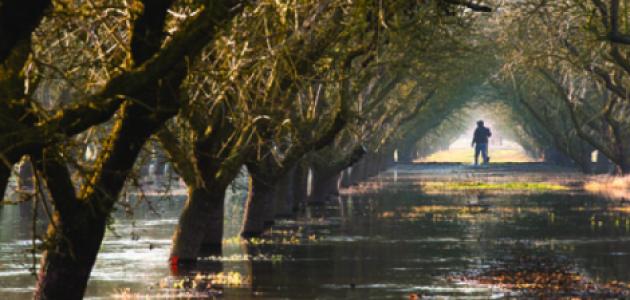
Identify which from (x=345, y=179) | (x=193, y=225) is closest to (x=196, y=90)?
(x=193, y=225)

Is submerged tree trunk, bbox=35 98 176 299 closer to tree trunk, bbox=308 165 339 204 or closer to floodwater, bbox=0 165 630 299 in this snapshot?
floodwater, bbox=0 165 630 299

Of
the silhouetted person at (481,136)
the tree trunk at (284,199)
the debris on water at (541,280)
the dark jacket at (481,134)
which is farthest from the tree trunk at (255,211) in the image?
the dark jacket at (481,134)

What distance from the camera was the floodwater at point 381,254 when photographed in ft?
74.1

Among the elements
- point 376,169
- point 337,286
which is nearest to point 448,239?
point 337,286

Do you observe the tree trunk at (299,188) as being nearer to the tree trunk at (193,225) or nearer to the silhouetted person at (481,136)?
the tree trunk at (193,225)

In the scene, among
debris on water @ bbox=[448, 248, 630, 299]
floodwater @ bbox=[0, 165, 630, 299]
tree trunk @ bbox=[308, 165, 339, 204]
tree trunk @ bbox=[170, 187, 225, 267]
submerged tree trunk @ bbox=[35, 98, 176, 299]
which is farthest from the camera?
tree trunk @ bbox=[308, 165, 339, 204]

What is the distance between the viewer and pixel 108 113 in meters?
12.6

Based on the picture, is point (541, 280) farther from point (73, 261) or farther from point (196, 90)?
point (73, 261)

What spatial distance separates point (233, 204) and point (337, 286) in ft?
112

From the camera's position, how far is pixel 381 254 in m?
30.2

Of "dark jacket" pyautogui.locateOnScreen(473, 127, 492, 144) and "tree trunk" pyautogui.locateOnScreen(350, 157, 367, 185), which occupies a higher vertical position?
"dark jacket" pyautogui.locateOnScreen(473, 127, 492, 144)

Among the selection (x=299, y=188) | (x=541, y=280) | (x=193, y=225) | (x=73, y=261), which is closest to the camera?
(x=73, y=261)

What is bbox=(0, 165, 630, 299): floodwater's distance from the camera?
74.1ft

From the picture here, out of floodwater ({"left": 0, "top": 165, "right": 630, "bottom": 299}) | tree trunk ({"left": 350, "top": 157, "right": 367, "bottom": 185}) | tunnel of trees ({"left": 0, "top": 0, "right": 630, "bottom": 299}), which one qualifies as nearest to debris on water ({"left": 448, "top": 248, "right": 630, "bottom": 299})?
floodwater ({"left": 0, "top": 165, "right": 630, "bottom": 299})
